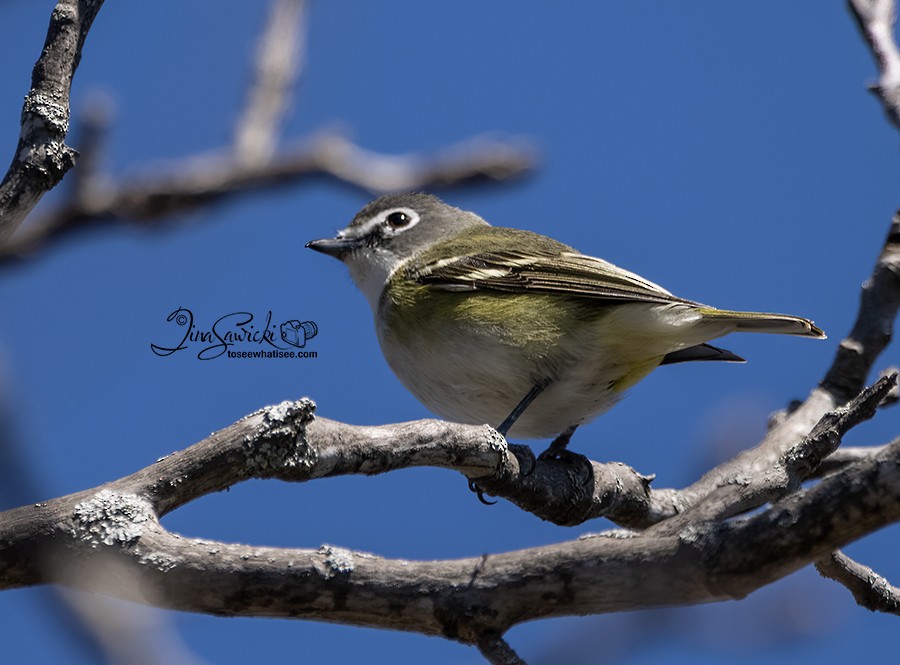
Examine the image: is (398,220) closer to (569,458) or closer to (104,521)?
(569,458)

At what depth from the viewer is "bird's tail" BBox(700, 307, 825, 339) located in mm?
4898

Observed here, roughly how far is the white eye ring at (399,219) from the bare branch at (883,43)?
3559mm

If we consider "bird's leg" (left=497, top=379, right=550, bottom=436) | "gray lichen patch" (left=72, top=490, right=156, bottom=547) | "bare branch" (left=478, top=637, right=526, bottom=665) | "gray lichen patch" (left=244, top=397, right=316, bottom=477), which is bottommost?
"bare branch" (left=478, top=637, right=526, bottom=665)

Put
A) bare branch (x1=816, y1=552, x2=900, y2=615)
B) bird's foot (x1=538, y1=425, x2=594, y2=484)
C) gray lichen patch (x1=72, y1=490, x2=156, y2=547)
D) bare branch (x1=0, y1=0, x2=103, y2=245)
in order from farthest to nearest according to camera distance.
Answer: bird's foot (x1=538, y1=425, x2=594, y2=484)
bare branch (x1=816, y1=552, x2=900, y2=615)
gray lichen patch (x1=72, y1=490, x2=156, y2=547)
bare branch (x1=0, y1=0, x2=103, y2=245)

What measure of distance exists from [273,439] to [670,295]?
2686 millimetres

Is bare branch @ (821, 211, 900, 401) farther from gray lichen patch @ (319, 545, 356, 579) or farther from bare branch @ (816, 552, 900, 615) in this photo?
gray lichen patch @ (319, 545, 356, 579)

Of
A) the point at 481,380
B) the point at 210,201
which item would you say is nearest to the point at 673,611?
the point at 481,380

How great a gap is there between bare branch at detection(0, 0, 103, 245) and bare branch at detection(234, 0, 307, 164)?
2.17 m

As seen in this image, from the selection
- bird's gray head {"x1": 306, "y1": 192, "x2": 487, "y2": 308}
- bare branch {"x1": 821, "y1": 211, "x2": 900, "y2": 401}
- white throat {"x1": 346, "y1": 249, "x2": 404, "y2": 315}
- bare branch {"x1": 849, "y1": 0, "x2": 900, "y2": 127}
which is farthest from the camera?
bird's gray head {"x1": 306, "y1": 192, "x2": 487, "y2": 308}

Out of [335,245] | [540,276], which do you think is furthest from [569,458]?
[335,245]

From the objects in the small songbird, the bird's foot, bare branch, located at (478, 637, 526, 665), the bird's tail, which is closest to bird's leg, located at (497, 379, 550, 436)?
the small songbird

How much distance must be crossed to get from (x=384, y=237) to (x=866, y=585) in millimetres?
3602

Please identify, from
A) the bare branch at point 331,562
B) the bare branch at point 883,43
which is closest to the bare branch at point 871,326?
the bare branch at point 883,43

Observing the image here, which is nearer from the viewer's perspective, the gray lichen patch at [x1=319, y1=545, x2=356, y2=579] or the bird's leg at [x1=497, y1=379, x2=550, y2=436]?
the gray lichen patch at [x1=319, y1=545, x2=356, y2=579]
